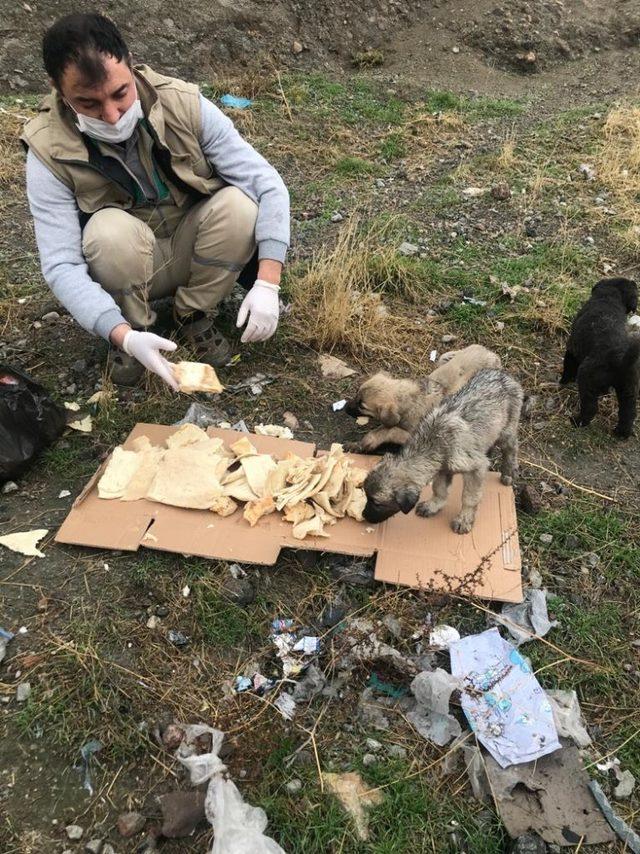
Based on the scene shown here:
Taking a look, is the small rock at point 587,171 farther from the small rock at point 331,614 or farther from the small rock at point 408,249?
the small rock at point 331,614

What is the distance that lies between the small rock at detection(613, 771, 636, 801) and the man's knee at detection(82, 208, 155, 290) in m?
3.59

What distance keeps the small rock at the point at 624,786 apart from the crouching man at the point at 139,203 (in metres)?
2.86

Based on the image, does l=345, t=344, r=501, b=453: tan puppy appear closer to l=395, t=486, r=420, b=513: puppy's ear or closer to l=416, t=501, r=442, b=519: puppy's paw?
l=416, t=501, r=442, b=519: puppy's paw

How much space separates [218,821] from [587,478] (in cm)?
281

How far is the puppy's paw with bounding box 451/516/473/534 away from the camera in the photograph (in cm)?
337

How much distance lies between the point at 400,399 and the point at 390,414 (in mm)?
135

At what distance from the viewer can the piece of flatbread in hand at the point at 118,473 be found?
3.42m

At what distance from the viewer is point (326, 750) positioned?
8.34 feet

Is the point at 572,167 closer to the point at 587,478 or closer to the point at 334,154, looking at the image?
the point at 334,154

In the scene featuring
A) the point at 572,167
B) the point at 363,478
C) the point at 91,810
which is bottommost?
the point at 91,810

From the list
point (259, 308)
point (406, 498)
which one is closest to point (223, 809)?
point (406, 498)

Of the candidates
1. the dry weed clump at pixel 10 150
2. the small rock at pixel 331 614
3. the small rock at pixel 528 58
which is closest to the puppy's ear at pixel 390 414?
the small rock at pixel 331 614

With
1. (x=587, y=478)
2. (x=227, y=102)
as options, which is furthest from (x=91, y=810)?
(x=227, y=102)

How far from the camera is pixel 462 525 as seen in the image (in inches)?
132
